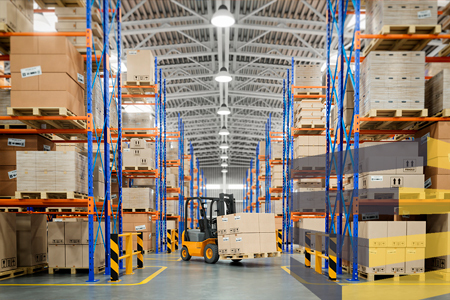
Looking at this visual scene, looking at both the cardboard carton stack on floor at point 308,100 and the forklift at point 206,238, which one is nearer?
the forklift at point 206,238

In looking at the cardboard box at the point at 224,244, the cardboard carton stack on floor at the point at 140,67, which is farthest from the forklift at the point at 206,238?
the cardboard carton stack on floor at the point at 140,67

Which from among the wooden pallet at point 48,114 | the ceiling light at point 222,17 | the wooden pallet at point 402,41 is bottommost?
the wooden pallet at point 48,114

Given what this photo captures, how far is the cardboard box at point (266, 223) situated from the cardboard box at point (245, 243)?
0.28m

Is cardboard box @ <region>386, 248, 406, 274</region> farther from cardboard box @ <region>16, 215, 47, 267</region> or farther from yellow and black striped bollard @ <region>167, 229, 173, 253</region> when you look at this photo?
yellow and black striped bollard @ <region>167, 229, 173, 253</region>

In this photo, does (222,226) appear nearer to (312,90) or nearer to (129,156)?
(129,156)

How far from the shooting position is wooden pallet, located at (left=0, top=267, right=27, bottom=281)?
8.02 metres

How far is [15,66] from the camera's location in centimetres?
717

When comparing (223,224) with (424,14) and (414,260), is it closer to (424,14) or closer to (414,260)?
(414,260)

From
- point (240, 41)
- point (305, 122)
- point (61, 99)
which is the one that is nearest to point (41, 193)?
point (61, 99)

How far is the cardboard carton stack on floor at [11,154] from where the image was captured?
7891 millimetres

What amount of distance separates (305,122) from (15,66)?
8.11 m

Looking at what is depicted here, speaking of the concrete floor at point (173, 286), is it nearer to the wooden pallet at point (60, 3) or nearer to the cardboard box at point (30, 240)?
the cardboard box at point (30, 240)

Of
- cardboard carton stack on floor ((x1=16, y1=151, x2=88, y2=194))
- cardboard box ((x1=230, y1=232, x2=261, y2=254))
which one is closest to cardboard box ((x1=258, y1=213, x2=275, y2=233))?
cardboard box ((x1=230, y1=232, x2=261, y2=254))

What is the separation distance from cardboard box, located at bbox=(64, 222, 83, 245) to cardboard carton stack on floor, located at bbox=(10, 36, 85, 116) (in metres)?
2.44
